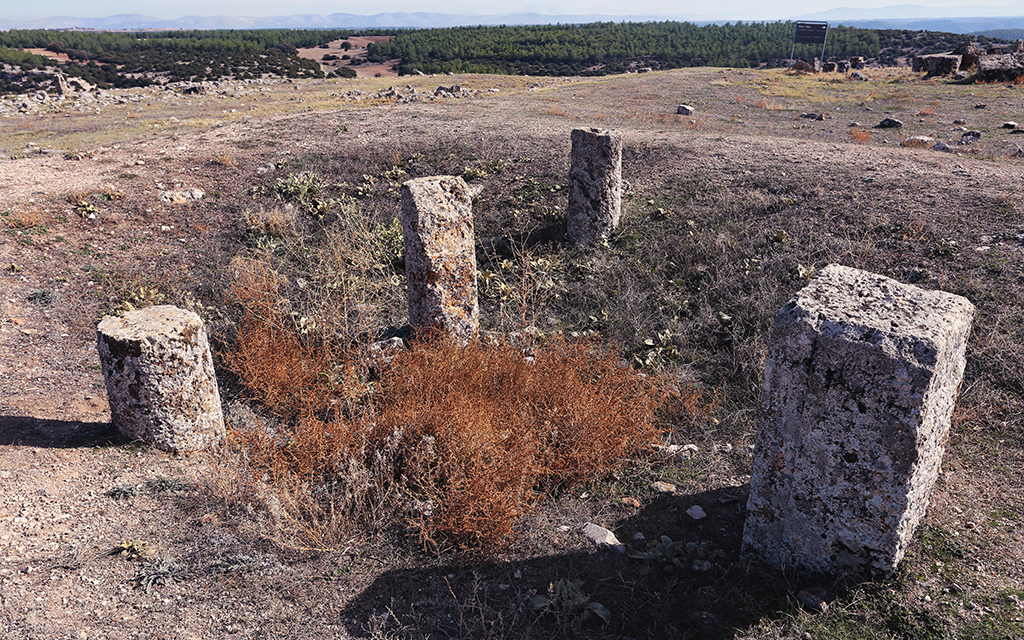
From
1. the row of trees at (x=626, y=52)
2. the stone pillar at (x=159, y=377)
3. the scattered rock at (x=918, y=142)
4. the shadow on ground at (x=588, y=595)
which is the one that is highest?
the row of trees at (x=626, y=52)

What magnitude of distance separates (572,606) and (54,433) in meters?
4.66

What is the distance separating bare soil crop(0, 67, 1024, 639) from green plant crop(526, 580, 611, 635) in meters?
0.06

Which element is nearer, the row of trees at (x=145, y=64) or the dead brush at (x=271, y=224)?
the dead brush at (x=271, y=224)

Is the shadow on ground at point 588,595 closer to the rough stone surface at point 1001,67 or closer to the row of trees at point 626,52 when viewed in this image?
the rough stone surface at point 1001,67

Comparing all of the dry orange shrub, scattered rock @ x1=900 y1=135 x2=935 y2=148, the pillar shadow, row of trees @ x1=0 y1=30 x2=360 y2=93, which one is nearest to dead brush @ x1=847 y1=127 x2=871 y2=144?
scattered rock @ x1=900 y1=135 x2=935 y2=148

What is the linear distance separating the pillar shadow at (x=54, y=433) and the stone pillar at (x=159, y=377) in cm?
18

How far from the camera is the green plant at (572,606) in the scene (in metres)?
3.40

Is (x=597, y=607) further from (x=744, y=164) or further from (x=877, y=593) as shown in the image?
(x=744, y=164)

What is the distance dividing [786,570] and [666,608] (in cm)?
78

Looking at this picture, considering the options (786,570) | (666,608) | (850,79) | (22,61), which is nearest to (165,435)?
(666,608)

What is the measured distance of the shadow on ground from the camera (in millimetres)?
3395

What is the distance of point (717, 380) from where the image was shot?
6.47 metres

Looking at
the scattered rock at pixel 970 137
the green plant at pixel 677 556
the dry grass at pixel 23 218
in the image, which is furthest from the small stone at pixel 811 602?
the scattered rock at pixel 970 137

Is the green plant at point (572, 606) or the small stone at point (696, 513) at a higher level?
the green plant at point (572, 606)
